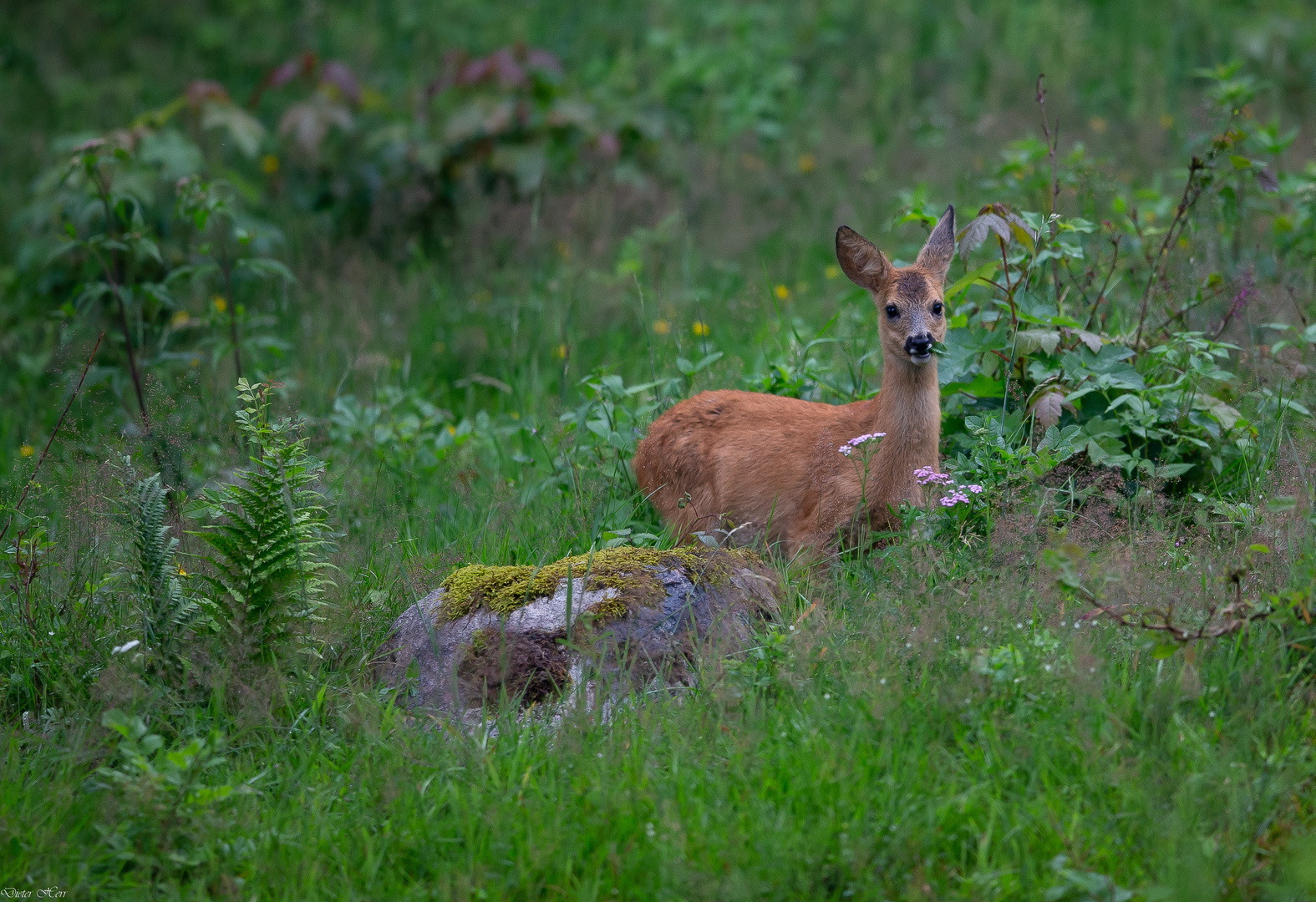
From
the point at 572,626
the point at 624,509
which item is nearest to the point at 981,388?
the point at 624,509

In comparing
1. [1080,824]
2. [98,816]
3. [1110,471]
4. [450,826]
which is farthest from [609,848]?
[1110,471]

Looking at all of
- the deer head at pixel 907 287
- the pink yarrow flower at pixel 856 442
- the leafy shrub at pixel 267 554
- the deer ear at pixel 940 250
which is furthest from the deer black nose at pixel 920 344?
the leafy shrub at pixel 267 554

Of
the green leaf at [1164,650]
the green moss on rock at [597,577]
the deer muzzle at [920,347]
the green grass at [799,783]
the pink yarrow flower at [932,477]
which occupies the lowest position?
the green grass at [799,783]

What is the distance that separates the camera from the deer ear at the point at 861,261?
4.16m

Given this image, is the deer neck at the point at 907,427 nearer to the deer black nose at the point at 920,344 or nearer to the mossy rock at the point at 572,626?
the deer black nose at the point at 920,344

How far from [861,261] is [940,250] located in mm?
274

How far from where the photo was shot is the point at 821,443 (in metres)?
4.21

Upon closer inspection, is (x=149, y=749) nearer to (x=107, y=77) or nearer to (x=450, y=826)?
(x=450, y=826)

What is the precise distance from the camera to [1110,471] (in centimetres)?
399

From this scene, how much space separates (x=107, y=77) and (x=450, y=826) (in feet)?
28.6

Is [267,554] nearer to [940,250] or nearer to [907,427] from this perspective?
[907,427]

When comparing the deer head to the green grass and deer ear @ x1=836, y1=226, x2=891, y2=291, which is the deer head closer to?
deer ear @ x1=836, y1=226, x2=891, y2=291

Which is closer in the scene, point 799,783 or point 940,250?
point 799,783

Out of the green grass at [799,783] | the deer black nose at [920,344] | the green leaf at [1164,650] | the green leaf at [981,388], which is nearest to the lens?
the green grass at [799,783]
